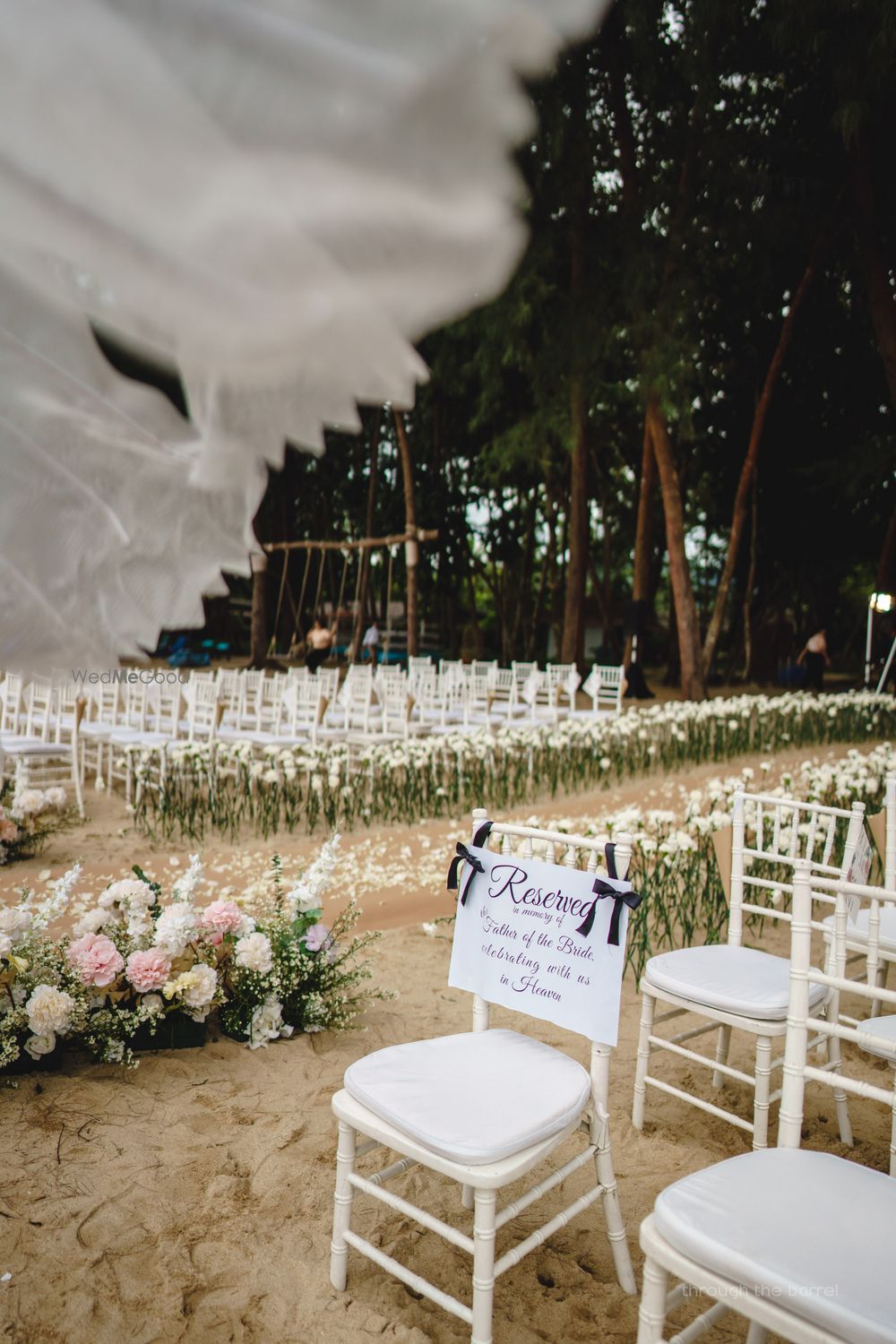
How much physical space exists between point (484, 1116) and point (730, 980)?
107 centimetres

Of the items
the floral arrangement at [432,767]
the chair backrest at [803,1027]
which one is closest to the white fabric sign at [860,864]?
the chair backrest at [803,1027]

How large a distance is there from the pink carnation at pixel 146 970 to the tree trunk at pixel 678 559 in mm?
11071

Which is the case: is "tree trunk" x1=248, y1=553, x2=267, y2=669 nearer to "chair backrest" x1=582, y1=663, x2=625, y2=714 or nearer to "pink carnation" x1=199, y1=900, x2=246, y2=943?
"chair backrest" x1=582, y1=663, x2=625, y2=714

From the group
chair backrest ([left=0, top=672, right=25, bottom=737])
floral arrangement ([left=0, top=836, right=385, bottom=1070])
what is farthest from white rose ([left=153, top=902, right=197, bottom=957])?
chair backrest ([left=0, top=672, right=25, bottom=737])

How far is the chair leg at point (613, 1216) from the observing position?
6.41 feet

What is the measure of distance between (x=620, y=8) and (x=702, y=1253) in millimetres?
12297

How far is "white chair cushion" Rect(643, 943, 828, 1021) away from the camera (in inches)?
94.5

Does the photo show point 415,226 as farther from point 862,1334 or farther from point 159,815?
point 159,815

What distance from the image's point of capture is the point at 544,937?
2057 millimetres

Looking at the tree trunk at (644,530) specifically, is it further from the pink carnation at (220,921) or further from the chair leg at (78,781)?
the pink carnation at (220,921)

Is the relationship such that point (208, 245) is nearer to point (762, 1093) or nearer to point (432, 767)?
point (762, 1093)

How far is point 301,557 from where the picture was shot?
23375mm

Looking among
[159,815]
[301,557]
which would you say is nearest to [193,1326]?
[159,815]

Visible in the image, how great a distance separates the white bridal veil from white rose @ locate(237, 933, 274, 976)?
198cm
